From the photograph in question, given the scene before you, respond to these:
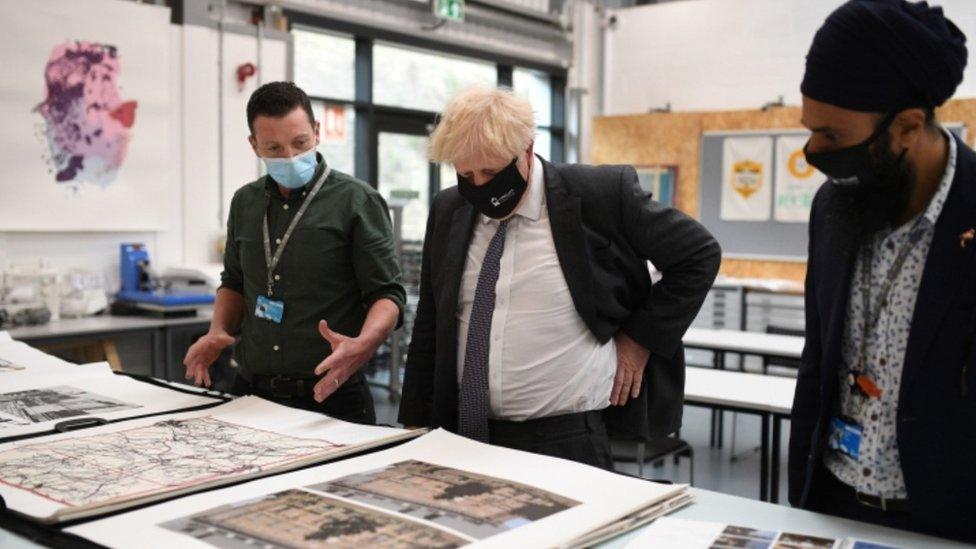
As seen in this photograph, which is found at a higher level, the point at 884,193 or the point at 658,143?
the point at 658,143

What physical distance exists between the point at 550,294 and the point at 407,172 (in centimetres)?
571

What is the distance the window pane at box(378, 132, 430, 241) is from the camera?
6973 mm

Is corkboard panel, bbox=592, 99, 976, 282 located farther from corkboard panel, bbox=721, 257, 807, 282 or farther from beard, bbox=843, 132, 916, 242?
beard, bbox=843, 132, 916, 242

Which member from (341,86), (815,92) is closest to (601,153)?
(341,86)

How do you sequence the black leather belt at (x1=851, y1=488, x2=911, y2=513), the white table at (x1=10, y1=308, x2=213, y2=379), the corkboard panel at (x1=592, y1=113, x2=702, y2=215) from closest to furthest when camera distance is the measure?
the black leather belt at (x1=851, y1=488, x2=911, y2=513), the white table at (x1=10, y1=308, x2=213, y2=379), the corkboard panel at (x1=592, y1=113, x2=702, y2=215)

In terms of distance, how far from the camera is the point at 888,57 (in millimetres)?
1081

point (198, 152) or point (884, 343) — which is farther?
point (198, 152)

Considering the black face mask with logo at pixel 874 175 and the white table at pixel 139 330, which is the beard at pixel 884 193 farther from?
the white table at pixel 139 330

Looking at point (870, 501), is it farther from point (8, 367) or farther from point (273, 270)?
point (8, 367)

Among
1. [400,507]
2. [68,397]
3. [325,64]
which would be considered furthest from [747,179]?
[400,507]

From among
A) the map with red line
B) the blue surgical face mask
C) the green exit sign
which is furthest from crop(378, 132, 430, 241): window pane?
the map with red line

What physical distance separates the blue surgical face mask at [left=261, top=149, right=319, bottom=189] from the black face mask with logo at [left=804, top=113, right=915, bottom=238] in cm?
119

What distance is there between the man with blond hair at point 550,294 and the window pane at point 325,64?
4872 mm

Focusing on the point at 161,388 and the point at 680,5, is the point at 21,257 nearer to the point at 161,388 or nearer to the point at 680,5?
the point at 161,388
